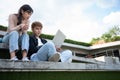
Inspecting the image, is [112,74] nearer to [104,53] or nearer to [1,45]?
[1,45]

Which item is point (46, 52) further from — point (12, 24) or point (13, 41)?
point (12, 24)

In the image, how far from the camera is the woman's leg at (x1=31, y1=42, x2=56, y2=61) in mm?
3262

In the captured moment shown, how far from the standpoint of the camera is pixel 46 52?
328 centimetres

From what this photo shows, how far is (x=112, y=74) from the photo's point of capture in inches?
189

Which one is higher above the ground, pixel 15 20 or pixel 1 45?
pixel 15 20

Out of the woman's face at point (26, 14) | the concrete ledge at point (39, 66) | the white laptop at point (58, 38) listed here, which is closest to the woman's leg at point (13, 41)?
the concrete ledge at point (39, 66)

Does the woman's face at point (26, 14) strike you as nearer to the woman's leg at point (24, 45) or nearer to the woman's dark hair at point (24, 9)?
the woman's dark hair at point (24, 9)

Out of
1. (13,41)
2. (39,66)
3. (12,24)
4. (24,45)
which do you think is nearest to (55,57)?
(39,66)

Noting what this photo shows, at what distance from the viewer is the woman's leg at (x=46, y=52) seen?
3.26m

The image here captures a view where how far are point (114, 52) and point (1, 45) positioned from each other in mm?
16889

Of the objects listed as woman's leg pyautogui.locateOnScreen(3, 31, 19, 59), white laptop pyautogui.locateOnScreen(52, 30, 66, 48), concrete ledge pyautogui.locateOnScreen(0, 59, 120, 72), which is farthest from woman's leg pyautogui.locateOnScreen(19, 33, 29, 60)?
white laptop pyautogui.locateOnScreen(52, 30, 66, 48)

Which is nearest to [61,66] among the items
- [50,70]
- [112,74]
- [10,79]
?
[50,70]

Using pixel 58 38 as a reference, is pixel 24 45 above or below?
below

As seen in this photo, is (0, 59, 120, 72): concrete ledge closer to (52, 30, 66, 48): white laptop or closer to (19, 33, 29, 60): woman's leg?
(19, 33, 29, 60): woman's leg
